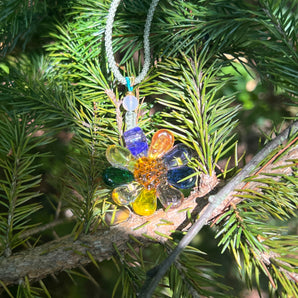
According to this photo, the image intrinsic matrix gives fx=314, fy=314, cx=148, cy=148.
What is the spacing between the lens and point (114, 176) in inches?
20.2

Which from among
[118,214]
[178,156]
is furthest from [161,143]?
[118,214]

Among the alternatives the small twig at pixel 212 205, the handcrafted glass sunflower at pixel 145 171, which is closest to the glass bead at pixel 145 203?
the handcrafted glass sunflower at pixel 145 171

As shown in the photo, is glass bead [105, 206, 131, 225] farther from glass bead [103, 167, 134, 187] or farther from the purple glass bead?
the purple glass bead

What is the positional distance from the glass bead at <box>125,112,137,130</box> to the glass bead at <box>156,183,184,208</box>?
11cm

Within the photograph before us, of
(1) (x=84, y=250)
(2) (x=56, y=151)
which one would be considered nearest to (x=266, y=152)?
(1) (x=84, y=250)

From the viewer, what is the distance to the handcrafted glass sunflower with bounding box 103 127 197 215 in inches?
19.9

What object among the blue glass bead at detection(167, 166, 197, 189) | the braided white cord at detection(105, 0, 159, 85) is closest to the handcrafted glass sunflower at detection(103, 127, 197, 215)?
the blue glass bead at detection(167, 166, 197, 189)

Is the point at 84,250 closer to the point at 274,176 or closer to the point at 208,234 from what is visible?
the point at 274,176

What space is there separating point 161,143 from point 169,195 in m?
0.09

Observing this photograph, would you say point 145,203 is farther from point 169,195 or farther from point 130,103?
point 130,103

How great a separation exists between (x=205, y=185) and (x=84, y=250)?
0.20 metres

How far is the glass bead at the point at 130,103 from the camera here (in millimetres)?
537

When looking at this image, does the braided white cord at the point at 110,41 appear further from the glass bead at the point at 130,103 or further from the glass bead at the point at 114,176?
the glass bead at the point at 114,176

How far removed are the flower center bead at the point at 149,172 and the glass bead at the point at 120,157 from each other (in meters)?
0.01
